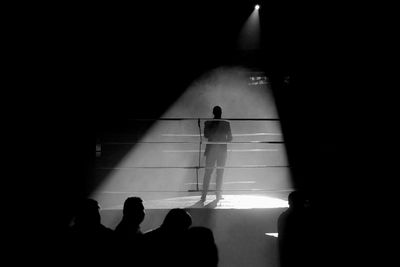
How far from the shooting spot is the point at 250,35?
9508mm

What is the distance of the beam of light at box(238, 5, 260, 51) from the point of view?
9.38 meters

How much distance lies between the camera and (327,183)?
5008 millimetres

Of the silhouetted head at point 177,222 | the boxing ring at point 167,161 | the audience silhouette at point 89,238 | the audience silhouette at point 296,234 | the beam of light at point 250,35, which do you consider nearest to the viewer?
the silhouetted head at point 177,222

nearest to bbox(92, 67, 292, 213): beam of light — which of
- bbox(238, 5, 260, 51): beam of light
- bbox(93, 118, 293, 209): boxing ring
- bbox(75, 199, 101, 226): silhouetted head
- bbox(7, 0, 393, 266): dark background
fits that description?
bbox(93, 118, 293, 209): boxing ring

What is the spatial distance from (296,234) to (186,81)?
6.67 metres

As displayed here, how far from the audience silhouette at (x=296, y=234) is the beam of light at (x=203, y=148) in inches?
156

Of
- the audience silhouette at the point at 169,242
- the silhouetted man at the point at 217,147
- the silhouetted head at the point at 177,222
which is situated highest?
the silhouetted man at the point at 217,147

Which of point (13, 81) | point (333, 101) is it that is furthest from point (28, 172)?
point (333, 101)

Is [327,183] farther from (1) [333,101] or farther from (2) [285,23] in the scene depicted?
(2) [285,23]

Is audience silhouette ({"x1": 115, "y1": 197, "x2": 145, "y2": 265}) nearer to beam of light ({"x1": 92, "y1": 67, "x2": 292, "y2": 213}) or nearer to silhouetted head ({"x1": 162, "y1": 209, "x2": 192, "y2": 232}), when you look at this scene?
silhouetted head ({"x1": 162, "y1": 209, "x2": 192, "y2": 232})

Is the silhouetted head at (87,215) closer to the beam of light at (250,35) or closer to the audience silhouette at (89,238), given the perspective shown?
the audience silhouette at (89,238)

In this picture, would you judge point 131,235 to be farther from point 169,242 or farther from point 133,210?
point 169,242

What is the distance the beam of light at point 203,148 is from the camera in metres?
7.98

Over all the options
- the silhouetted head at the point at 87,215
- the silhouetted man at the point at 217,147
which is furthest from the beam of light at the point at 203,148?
the silhouetted head at the point at 87,215
